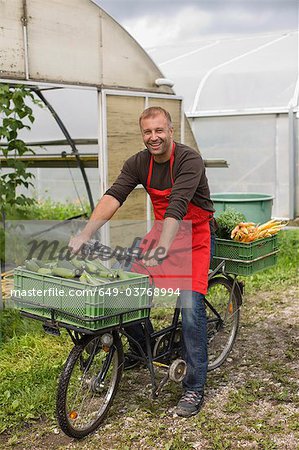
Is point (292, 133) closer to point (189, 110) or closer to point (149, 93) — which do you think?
point (189, 110)

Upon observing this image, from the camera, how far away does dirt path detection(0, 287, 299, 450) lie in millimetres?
3593

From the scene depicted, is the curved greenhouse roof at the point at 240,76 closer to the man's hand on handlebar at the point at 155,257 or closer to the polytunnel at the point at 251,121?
the polytunnel at the point at 251,121

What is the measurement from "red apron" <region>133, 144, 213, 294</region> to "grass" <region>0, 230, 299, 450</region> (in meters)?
0.82

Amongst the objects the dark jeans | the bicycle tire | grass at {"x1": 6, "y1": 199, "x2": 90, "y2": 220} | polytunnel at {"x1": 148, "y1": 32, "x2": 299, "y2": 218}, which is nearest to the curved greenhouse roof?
polytunnel at {"x1": 148, "y1": 32, "x2": 299, "y2": 218}

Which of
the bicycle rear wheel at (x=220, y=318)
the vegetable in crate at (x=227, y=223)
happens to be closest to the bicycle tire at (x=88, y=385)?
the bicycle rear wheel at (x=220, y=318)

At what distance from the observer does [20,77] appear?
18.0ft

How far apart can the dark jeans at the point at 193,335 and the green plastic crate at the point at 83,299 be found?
1.02 feet

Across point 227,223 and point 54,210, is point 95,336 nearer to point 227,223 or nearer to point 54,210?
point 227,223

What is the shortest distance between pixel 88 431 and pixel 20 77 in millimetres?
3196

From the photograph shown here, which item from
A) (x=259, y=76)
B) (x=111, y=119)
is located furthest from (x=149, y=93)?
(x=259, y=76)

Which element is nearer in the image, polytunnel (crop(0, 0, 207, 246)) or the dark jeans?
the dark jeans

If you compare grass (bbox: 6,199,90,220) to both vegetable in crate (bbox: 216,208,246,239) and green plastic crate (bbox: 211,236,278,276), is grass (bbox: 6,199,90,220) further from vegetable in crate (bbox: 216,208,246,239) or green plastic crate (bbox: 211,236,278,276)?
green plastic crate (bbox: 211,236,278,276)

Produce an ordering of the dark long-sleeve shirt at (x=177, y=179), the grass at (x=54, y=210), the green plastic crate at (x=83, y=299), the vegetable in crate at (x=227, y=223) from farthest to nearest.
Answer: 1. the grass at (x=54, y=210)
2. the vegetable in crate at (x=227, y=223)
3. the dark long-sleeve shirt at (x=177, y=179)
4. the green plastic crate at (x=83, y=299)

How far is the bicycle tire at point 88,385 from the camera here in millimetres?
3426
